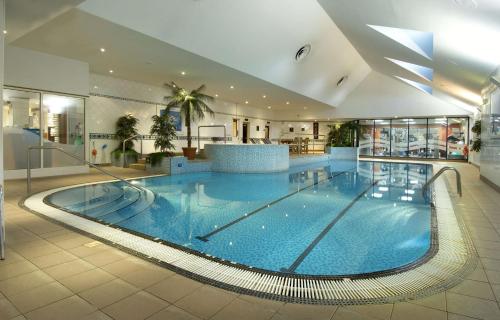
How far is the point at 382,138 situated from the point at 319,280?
60.0 ft

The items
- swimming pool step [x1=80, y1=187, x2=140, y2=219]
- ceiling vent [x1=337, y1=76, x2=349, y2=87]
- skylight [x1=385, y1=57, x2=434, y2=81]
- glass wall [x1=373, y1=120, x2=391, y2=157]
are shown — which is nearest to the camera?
swimming pool step [x1=80, y1=187, x2=140, y2=219]

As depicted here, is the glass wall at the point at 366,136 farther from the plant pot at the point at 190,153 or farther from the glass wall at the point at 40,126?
the glass wall at the point at 40,126

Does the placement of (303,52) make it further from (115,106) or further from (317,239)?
(317,239)

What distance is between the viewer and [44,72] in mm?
7469

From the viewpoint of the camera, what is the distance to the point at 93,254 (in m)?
2.65

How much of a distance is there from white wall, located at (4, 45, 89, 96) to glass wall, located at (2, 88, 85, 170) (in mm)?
266

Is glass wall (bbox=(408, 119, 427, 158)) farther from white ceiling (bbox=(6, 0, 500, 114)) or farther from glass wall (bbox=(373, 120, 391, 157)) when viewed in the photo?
white ceiling (bbox=(6, 0, 500, 114))

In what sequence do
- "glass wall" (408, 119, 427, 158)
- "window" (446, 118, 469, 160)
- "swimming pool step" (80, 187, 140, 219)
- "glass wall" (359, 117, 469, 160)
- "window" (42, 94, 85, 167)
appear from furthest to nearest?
"glass wall" (408, 119, 427, 158) < "glass wall" (359, 117, 469, 160) < "window" (446, 118, 469, 160) < "window" (42, 94, 85, 167) < "swimming pool step" (80, 187, 140, 219)

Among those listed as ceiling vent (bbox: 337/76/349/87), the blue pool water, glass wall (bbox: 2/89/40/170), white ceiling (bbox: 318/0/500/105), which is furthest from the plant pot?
ceiling vent (bbox: 337/76/349/87)

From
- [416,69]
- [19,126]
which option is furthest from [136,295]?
[416,69]

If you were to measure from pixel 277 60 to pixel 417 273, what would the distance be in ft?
28.1

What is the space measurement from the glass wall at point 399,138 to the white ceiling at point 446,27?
932cm

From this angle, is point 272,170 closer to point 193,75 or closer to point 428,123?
point 193,75

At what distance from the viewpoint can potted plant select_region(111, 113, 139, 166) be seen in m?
9.94
